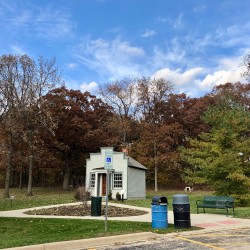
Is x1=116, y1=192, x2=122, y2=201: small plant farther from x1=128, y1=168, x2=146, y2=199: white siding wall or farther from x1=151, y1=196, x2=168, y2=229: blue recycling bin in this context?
x1=151, y1=196, x2=168, y2=229: blue recycling bin

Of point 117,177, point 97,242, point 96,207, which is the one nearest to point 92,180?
point 117,177

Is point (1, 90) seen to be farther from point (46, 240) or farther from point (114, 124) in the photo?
point (46, 240)

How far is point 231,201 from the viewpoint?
1591 centimetres

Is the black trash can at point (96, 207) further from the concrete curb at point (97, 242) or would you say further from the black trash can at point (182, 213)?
the concrete curb at point (97, 242)

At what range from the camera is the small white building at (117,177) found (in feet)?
99.9

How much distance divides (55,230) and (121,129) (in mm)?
39008

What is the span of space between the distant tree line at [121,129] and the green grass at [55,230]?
10533 mm

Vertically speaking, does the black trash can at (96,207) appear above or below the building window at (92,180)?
below

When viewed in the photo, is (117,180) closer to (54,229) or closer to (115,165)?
(115,165)

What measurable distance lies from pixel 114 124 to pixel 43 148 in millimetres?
10784

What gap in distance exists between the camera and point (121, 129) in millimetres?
50031

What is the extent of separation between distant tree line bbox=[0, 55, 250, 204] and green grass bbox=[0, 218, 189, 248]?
10.5 meters

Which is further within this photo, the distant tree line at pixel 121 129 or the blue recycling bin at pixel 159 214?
the distant tree line at pixel 121 129

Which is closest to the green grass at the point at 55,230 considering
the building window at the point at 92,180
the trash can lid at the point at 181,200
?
the trash can lid at the point at 181,200
